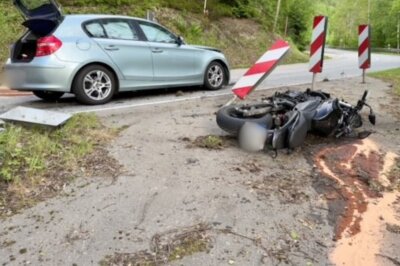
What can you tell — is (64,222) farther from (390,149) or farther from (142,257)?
(390,149)

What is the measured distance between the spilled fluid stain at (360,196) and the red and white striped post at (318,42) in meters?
3.14

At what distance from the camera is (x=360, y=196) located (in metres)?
4.15

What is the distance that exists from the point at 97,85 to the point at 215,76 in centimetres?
312

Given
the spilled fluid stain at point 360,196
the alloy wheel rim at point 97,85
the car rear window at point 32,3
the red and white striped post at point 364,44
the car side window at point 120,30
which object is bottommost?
the spilled fluid stain at point 360,196

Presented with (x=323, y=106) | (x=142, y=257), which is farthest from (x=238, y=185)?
(x=323, y=106)

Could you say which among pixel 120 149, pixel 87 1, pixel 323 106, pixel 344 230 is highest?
pixel 87 1

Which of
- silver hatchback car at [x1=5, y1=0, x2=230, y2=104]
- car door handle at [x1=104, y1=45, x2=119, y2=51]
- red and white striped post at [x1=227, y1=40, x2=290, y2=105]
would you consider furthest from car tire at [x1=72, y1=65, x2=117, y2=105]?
red and white striped post at [x1=227, y1=40, x2=290, y2=105]

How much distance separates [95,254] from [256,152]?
252 cm

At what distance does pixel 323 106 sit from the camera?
541cm

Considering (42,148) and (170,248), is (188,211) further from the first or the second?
(42,148)

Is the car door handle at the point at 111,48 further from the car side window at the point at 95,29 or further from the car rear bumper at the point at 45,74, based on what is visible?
the car rear bumper at the point at 45,74

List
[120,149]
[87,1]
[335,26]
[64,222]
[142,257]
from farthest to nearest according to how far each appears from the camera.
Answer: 1. [335,26]
2. [87,1]
3. [120,149]
4. [64,222]
5. [142,257]

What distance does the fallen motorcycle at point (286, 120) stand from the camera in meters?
4.97

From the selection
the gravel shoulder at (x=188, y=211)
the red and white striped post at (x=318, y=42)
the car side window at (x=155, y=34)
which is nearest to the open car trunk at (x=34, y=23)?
the car side window at (x=155, y=34)
